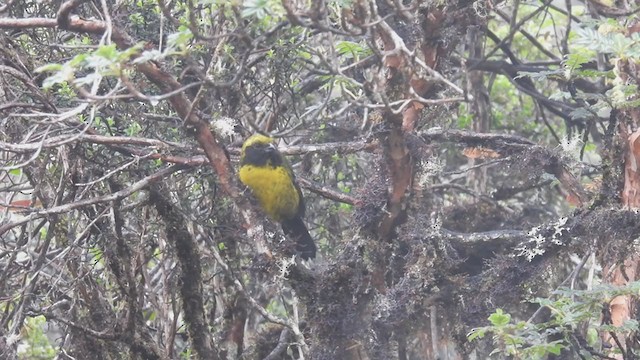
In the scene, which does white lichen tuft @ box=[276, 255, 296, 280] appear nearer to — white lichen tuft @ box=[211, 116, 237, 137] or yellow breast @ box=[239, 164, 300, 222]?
white lichen tuft @ box=[211, 116, 237, 137]

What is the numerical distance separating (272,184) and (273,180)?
0.03 m

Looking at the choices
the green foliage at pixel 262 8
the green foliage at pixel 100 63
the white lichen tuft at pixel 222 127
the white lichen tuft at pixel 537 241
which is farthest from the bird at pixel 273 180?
the green foliage at pixel 100 63

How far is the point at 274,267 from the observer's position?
446 cm

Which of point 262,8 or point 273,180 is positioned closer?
point 262,8

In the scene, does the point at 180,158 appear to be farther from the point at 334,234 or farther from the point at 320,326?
the point at 334,234

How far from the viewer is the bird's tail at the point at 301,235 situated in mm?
5773

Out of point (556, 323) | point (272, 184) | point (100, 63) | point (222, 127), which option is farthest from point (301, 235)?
point (100, 63)

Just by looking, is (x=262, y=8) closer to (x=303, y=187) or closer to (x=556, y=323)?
(x=556, y=323)

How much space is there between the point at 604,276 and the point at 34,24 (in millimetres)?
2994

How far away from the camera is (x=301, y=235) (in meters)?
5.95

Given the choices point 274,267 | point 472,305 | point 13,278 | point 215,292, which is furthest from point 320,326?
point 13,278

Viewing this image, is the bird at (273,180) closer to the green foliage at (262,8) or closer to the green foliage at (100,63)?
the green foliage at (262,8)

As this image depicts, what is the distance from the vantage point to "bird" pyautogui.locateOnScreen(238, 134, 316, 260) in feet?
19.1

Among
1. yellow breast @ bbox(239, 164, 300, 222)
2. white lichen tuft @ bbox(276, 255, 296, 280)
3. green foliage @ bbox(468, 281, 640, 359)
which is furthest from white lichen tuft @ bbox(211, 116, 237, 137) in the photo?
green foliage @ bbox(468, 281, 640, 359)
